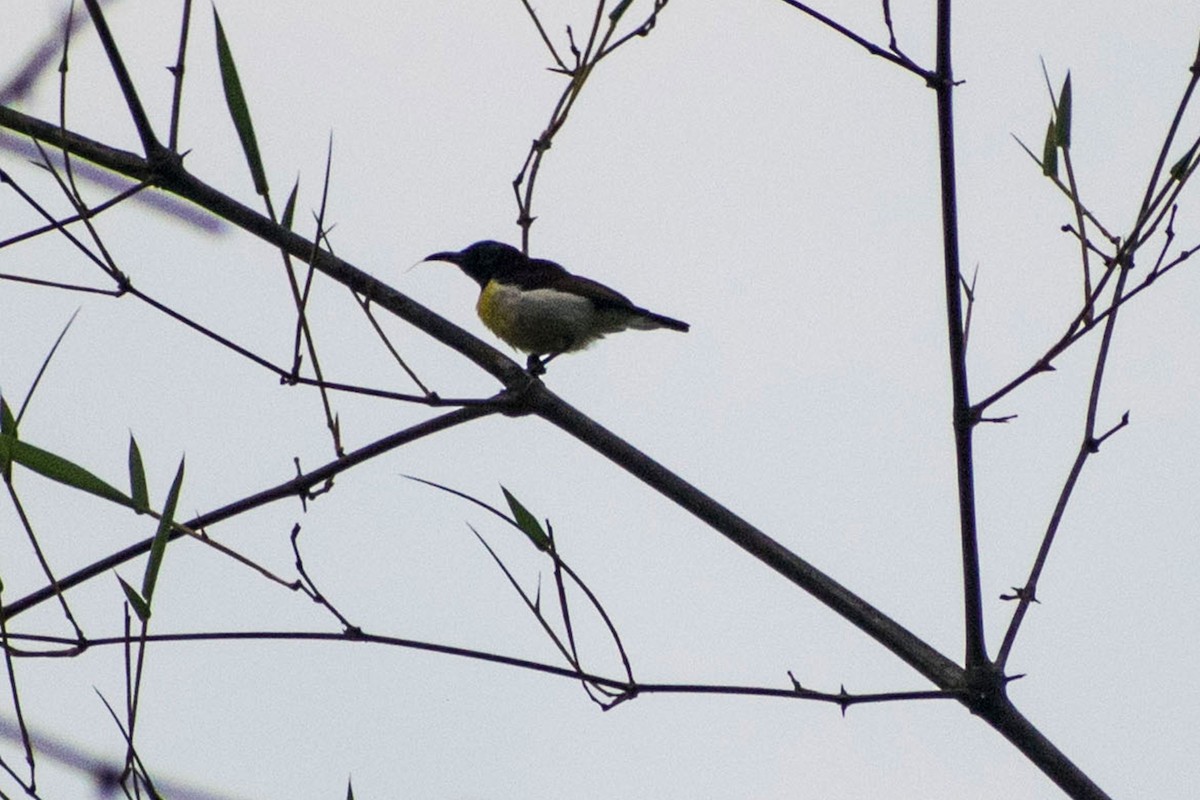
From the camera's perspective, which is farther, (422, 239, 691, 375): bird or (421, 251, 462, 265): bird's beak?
(421, 251, 462, 265): bird's beak

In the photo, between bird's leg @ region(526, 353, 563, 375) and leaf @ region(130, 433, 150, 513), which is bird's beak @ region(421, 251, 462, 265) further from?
leaf @ region(130, 433, 150, 513)

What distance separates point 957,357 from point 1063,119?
29.3 inches

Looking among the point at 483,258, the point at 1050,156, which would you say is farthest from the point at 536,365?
the point at 1050,156

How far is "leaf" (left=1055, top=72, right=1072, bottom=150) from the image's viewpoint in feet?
8.96

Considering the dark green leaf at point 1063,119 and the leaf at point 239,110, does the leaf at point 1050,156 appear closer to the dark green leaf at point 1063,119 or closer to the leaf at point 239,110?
Answer: the dark green leaf at point 1063,119

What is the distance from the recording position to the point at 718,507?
2422 mm

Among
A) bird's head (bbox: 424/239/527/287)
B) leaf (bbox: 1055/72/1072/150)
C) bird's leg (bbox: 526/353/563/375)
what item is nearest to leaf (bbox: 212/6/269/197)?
leaf (bbox: 1055/72/1072/150)

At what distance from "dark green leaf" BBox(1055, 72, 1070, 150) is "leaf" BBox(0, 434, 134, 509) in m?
1.70

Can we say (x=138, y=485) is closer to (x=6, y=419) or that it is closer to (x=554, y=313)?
(x=6, y=419)

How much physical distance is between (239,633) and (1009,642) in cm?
112

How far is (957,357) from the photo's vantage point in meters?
2.26

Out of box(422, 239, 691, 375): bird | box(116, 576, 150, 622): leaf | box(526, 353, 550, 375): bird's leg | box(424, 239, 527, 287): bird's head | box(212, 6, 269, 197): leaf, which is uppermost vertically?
box(424, 239, 527, 287): bird's head

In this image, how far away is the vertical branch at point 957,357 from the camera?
2.22 metres

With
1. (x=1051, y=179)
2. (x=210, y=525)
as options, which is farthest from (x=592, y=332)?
(x=210, y=525)
